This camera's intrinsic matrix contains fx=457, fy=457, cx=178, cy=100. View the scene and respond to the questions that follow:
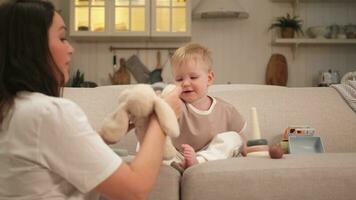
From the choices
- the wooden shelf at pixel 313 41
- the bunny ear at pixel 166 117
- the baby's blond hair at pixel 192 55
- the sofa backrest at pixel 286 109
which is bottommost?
the sofa backrest at pixel 286 109

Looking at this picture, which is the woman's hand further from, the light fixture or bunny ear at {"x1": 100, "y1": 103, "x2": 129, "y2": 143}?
the light fixture

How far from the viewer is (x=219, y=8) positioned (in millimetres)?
3713

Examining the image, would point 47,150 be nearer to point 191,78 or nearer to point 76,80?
point 191,78

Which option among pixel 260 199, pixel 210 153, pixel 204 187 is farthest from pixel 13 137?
pixel 210 153

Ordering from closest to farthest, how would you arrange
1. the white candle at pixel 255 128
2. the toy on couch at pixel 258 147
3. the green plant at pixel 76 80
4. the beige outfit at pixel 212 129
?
the toy on couch at pixel 258 147 < the beige outfit at pixel 212 129 < the white candle at pixel 255 128 < the green plant at pixel 76 80

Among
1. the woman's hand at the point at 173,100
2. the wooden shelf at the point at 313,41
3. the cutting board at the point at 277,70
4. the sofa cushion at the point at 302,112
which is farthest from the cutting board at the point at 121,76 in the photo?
the woman's hand at the point at 173,100

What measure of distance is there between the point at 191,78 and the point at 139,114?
735mm

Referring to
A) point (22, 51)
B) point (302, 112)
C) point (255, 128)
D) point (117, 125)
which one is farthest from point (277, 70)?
point (22, 51)

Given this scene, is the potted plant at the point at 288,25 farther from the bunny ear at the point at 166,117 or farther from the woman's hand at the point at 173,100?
the bunny ear at the point at 166,117

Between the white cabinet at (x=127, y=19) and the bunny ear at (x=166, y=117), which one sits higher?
the white cabinet at (x=127, y=19)

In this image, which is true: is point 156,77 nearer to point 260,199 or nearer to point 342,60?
point 342,60

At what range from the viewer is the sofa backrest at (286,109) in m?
2.07

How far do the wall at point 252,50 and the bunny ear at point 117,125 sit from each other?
9.30ft

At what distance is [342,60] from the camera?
403 centimetres
